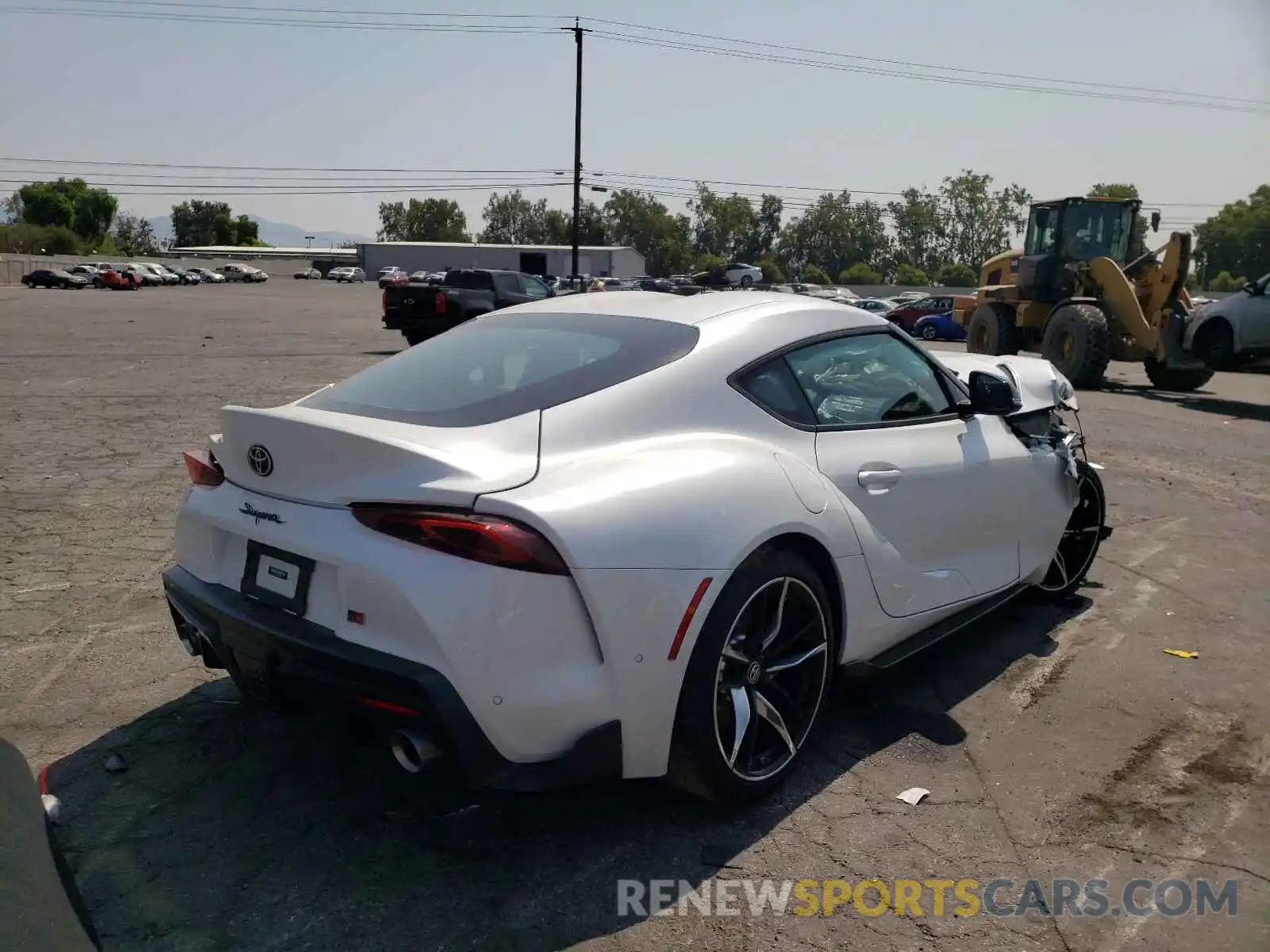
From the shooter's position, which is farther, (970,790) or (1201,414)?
(1201,414)

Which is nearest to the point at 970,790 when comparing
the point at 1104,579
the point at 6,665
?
the point at 1104,579

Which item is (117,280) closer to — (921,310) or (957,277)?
(921,310)

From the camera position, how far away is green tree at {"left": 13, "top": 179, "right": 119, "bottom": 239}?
402ft

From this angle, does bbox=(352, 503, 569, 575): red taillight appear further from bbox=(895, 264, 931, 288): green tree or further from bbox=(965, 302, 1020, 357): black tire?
bbox=(895, 264, 931, 288): green tree

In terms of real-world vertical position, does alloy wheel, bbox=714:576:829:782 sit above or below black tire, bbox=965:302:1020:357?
above

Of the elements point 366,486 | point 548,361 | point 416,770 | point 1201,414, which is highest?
point 548,361

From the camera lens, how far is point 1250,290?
47.8ft

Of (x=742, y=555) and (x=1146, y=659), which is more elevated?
(x=742, y=555)

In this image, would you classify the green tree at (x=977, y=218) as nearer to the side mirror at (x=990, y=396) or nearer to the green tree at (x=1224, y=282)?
the green tree at (x=1224, y=282)

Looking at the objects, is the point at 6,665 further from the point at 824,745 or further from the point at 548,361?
the point at 824,745

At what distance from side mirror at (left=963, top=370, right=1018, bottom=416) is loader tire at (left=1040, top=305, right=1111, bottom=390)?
12.6 meters

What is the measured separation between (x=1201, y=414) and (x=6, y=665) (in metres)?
13.4

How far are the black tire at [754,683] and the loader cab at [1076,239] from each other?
1628 centimetres

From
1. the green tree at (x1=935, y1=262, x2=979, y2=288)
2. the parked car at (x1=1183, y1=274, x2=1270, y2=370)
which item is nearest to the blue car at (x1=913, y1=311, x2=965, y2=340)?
the parked car at (x1=1183, y1=274, x2=1270, y2=370)
